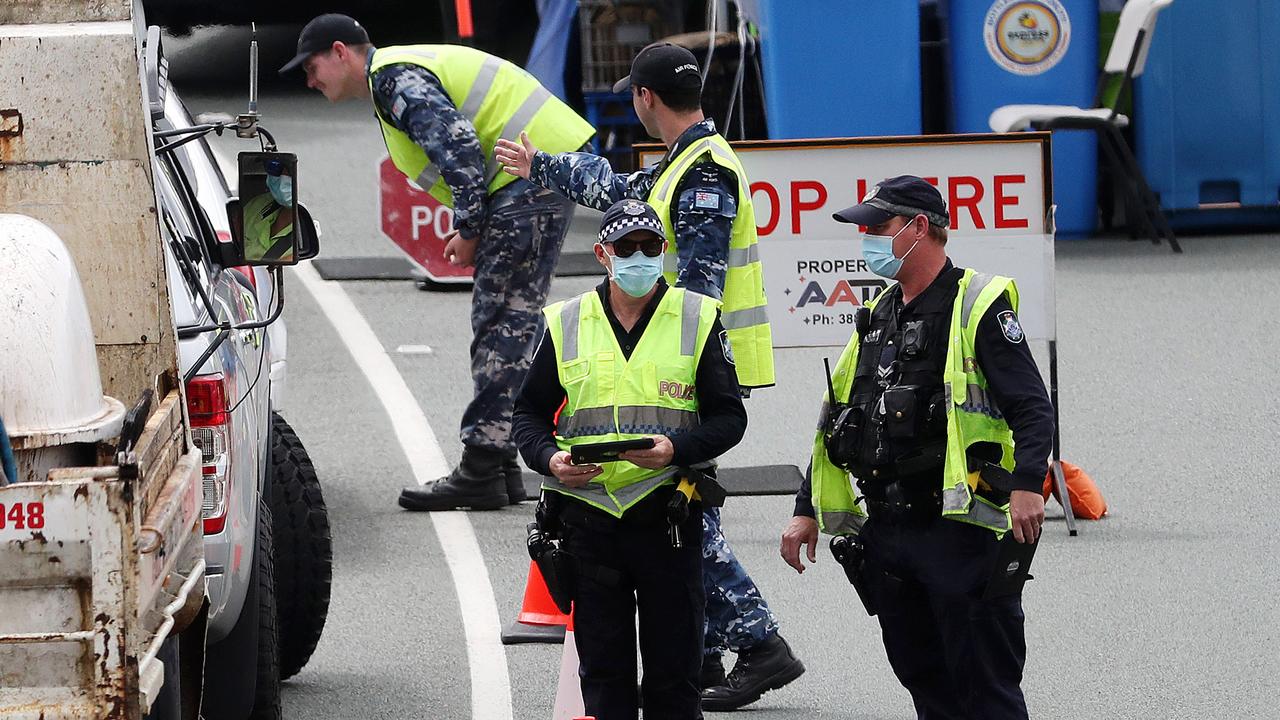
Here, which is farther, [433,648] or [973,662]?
[433,648]

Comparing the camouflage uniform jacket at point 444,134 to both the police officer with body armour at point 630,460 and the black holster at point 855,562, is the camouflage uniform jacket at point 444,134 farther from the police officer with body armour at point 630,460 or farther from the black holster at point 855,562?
the black holster at point 855,562

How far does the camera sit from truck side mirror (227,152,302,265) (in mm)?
5262

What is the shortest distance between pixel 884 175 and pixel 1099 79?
661 centimetres

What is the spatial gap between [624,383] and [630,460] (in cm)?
22

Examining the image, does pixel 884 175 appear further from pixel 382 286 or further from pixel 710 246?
pixel 382 286

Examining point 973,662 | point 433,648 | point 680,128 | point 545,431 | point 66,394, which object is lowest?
point 433,648

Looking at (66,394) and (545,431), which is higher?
(66,394)

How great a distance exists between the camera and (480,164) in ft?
27.9

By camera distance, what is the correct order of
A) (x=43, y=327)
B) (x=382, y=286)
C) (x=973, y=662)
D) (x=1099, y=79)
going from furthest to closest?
(x=1099, y=79) < (x=382, y=286) < (x=973, y=662) < (x=43, y=327)

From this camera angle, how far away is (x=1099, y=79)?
48.1 feet

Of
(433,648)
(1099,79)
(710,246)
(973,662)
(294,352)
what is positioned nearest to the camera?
(973,662)

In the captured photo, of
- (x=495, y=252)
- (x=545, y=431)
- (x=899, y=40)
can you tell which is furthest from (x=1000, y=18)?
(x=545, y=431)

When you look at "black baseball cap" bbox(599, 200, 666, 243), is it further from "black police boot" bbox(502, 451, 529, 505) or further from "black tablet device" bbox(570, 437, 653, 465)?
"black police boot" bbox(502, 451, 529, 505)

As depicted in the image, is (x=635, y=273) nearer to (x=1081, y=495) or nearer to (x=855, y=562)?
(x=855, y=562)
